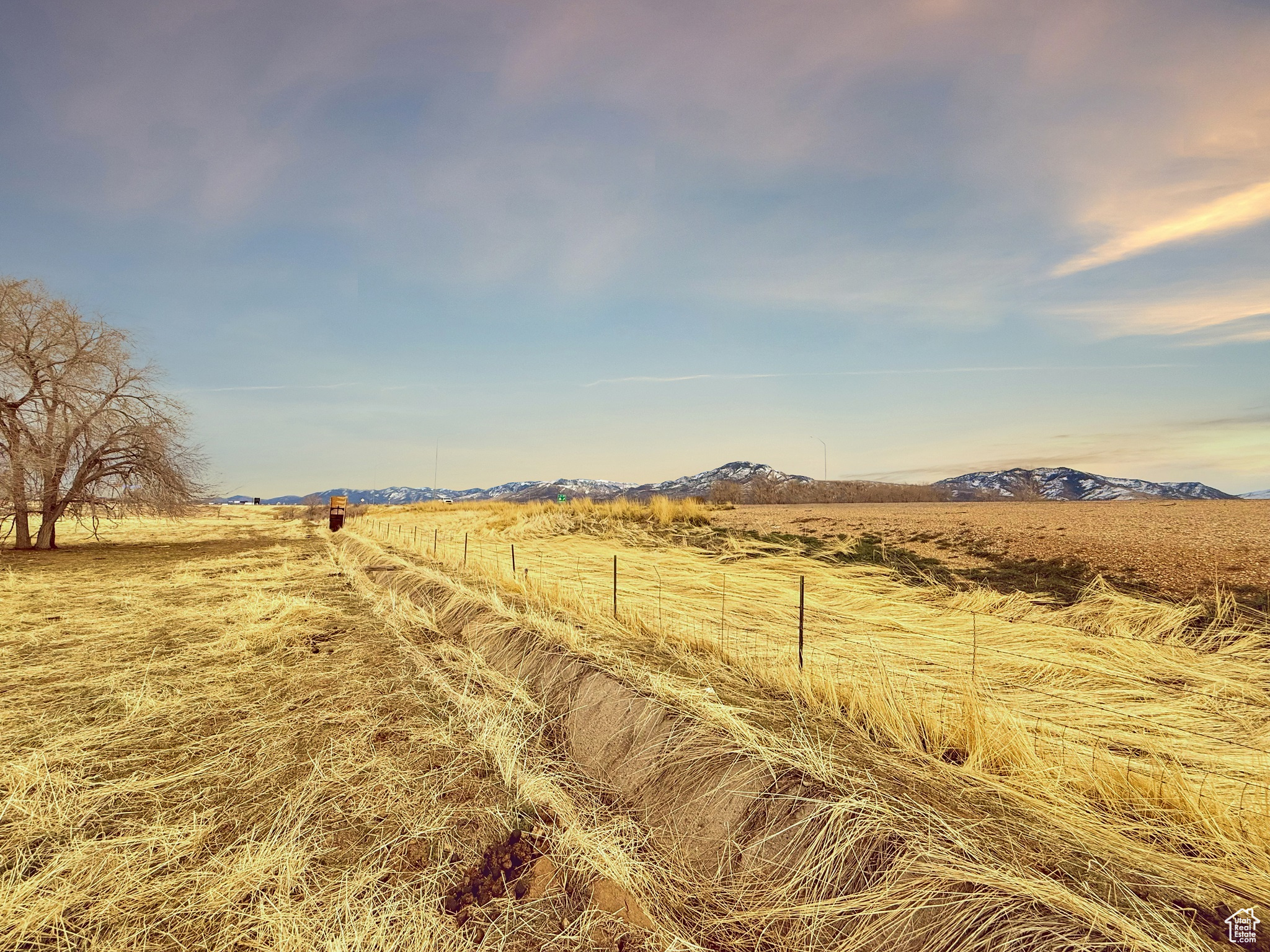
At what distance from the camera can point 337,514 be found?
1464 inches

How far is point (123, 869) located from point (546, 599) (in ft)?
17.6

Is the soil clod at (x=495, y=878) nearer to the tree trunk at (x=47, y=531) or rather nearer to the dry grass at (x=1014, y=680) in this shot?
the dry grass at (x=1014, y=680)

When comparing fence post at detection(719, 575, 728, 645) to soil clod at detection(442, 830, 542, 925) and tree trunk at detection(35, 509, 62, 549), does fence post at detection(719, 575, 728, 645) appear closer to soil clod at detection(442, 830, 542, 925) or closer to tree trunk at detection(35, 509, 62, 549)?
soil clod at detection(442, 830, 542, 925)

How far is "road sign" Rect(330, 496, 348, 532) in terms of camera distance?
111ft

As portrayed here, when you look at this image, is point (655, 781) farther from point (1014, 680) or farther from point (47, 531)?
point (47, 531)

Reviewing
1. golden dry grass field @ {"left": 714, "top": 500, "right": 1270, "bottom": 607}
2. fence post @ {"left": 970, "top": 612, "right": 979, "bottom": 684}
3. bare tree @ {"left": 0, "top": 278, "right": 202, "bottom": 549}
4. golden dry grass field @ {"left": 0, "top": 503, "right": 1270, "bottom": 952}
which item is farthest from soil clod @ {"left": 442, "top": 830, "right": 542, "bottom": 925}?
bare tree @ {"left": 0, "top": 278, "right": 202, "bottom": 549}

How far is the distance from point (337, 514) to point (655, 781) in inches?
1525

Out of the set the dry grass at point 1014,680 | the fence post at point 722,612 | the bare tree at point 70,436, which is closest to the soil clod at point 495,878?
the dry grass at point 1014,680

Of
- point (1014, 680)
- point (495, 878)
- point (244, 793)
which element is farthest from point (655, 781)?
point (1014, 680)

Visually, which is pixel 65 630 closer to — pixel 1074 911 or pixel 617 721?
pixel 617 721

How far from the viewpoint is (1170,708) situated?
4.12m

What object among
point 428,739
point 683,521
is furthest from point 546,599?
point 683,521

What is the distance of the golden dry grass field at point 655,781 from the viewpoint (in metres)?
2.21

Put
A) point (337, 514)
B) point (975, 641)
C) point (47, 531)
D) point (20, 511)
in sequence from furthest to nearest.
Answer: point (337, 514) → point (47, 531) → point (20, 511) → point (975, 641)
